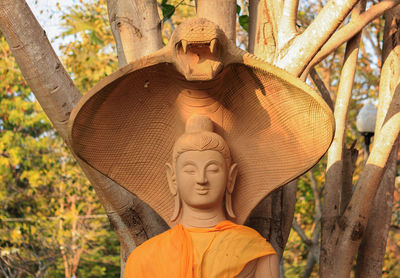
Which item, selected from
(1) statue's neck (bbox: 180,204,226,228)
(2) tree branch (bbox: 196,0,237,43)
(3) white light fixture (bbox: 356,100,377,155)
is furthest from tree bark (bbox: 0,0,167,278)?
(3) white light fixture (bbox: 356,100,377,155)

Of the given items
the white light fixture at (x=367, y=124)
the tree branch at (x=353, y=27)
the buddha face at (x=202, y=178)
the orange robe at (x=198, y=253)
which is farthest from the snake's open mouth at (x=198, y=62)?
the white light fixture at (x=367, y=124)

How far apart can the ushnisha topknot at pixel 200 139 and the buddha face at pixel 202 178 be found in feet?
0.11

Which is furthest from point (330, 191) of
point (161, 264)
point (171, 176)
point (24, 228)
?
point (24, 228)

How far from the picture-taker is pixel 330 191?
4.50 metres

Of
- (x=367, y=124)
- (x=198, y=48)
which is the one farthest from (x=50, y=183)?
(x=198, y=48)

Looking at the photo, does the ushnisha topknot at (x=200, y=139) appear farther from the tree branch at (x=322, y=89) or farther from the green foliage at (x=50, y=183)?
the green foliage at (x=50, y=183)

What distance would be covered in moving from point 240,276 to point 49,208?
1138cm

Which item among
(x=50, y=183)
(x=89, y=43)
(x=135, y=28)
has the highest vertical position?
(x=135, y=28)

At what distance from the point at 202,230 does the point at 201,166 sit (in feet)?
1.31

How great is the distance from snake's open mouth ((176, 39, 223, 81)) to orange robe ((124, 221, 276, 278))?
0.95m

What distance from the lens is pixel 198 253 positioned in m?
3.42

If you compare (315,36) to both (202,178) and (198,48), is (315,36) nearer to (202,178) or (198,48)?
(198,48)

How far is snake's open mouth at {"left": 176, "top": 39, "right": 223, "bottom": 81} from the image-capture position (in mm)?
3363

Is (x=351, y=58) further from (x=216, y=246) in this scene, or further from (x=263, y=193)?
(x=216, y=246)
